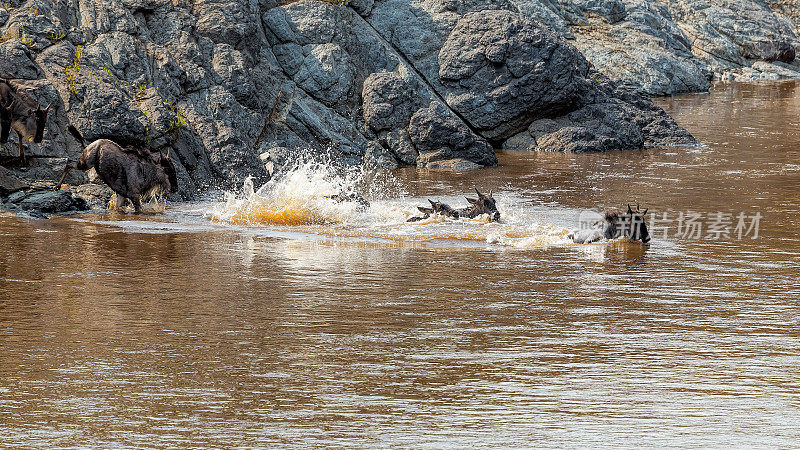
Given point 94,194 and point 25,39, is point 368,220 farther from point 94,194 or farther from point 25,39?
point 25,39

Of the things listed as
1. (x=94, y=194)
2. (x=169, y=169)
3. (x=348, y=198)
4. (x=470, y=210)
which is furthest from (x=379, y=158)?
(x=94, y=194)

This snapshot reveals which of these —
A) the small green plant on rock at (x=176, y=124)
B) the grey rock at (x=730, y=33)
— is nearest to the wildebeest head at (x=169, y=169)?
the small green plant on rock at (x=176, y=124)

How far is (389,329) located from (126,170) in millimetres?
6594

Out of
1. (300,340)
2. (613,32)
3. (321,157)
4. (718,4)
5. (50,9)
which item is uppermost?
(718,4)

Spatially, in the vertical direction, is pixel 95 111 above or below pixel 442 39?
below

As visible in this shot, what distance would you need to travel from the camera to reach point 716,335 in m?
6.18

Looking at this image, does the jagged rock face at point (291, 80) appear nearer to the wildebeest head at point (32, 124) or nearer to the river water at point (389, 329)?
the wildebeest head at point (32, 124)

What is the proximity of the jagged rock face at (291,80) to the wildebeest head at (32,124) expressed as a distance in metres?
0.50

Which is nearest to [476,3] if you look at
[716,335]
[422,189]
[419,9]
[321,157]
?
[419,9]

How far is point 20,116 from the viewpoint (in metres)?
12.2

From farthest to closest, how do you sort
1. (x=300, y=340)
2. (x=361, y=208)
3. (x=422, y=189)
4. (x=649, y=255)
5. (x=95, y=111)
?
(x=422, y=189)
(x=95, y=111)
(x=361, y=208)
(x=649, y=255)
(x=300, y=340)

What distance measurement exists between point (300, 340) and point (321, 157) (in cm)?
1084

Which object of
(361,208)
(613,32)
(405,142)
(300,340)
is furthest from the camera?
(613,32)

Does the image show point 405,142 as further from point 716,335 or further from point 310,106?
point 716,335
